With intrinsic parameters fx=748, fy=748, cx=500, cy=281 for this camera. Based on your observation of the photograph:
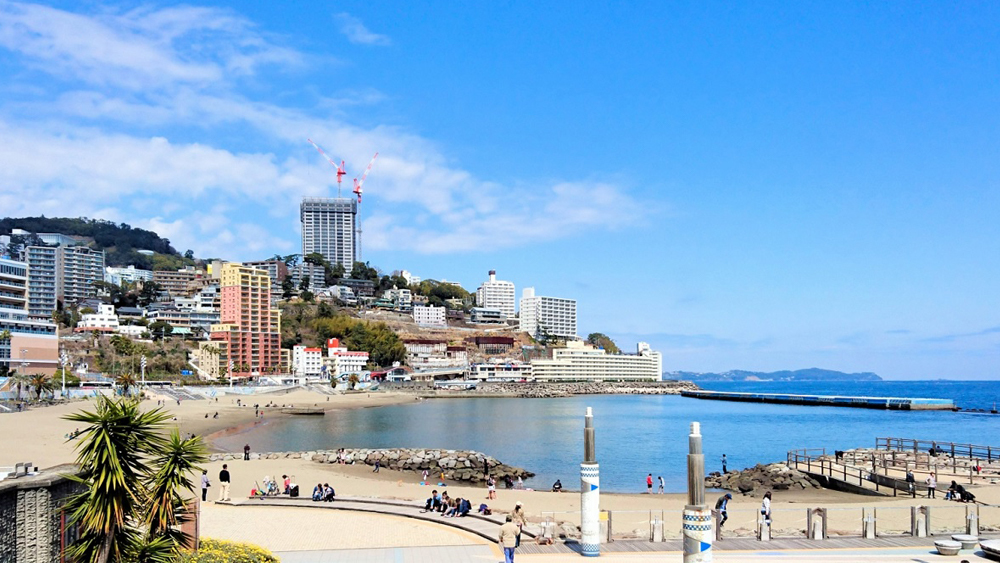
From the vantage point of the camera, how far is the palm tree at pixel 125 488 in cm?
1106

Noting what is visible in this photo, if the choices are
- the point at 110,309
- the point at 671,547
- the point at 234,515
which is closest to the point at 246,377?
the point at 110,309

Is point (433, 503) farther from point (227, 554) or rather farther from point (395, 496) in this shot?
point (227, 554)

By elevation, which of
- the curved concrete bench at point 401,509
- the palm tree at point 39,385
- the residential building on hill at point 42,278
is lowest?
the palm tree at point 39,385

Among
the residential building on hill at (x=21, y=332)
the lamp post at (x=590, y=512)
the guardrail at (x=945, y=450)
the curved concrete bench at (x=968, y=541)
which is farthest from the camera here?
the residential building on hill at (x=21, y=332)

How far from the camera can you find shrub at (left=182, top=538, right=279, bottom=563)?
12.1 meters

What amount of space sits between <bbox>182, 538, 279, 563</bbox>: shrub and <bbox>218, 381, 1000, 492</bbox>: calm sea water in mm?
27082

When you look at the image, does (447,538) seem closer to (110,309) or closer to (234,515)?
(234,515)

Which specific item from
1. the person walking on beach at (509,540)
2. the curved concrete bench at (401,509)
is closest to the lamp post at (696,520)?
the person walking on beach at (509,540)

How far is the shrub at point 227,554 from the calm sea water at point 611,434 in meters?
27.1

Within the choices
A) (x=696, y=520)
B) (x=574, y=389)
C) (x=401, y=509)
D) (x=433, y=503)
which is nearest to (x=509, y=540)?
(x=696, y=520)

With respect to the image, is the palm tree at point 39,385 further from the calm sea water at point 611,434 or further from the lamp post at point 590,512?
the lamp post at point 590,512

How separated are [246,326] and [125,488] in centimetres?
13856

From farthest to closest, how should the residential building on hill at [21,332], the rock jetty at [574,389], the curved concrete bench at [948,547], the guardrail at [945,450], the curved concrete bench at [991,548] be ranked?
the rock jetty at [574,389] < the residential building on hill at [21,332] < the guardrail at [945,450] < the curved concrete bench at [948,547] < the curved concrete bench at [991,548]

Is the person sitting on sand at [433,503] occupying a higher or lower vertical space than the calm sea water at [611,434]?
higher
